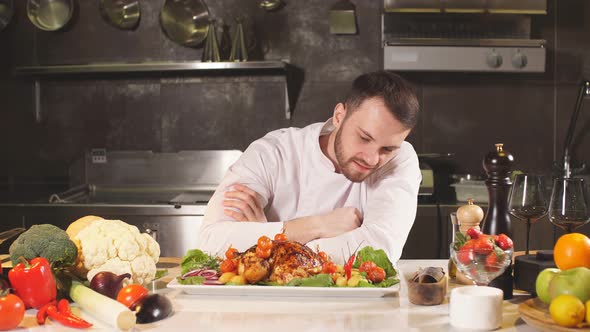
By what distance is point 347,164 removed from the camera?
8.16ft

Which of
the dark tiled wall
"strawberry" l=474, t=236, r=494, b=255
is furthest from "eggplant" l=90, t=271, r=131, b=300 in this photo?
the dark tiled wall

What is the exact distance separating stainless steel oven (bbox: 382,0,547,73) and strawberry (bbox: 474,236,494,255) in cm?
263

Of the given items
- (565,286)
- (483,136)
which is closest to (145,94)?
(483,136)

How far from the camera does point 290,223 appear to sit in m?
2.39

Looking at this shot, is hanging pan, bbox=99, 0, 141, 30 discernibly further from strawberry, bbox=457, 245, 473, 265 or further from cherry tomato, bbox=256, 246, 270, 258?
strawberry, bbox=457, 245, 473, 265

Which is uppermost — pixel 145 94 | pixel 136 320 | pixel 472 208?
pixel 145 94

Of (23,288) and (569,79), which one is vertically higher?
(569,79)

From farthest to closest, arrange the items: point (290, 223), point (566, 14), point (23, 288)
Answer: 1. point (566, 14)
2. point (290, 223)
3. point (23, 288)

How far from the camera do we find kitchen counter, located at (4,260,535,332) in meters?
1.60

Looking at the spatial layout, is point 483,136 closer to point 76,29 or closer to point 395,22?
point 395,22

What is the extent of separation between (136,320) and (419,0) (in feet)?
10.1

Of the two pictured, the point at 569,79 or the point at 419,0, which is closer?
the point at 419,0

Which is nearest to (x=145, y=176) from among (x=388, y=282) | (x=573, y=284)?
(x=388, y=282)

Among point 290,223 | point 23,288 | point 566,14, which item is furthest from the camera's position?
point 566,14
